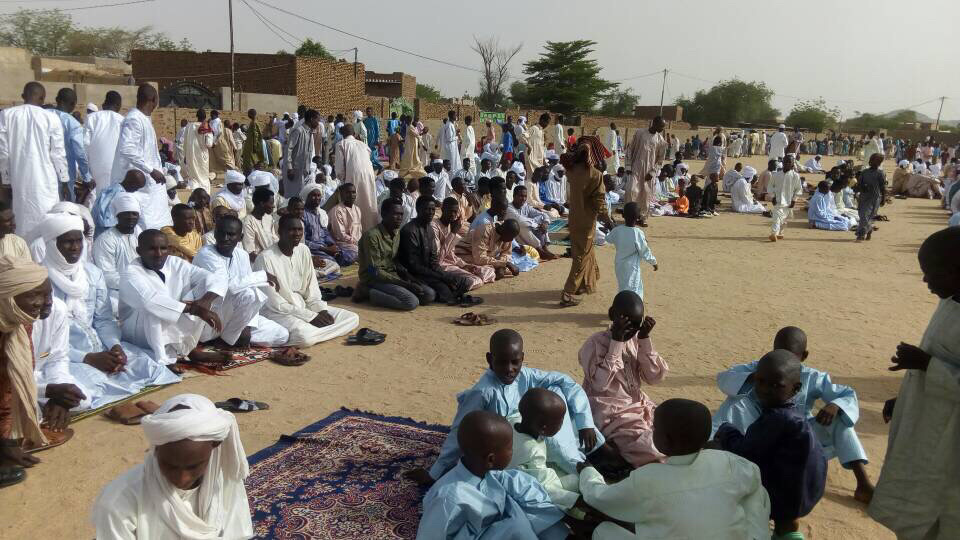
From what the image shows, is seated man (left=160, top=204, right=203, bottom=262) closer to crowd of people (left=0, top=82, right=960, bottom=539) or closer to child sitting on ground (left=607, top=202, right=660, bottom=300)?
crowd of people (left=0, top=82, right=960, bottom=539)

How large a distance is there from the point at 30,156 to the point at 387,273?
12.5ft

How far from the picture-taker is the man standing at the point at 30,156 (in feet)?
23.3

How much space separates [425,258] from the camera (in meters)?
7.90

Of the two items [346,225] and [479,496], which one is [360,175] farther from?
[479,496]

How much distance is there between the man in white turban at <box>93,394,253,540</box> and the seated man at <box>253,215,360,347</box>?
144 inches

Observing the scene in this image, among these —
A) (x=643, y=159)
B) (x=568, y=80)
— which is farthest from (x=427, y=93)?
(x=643, y=159)

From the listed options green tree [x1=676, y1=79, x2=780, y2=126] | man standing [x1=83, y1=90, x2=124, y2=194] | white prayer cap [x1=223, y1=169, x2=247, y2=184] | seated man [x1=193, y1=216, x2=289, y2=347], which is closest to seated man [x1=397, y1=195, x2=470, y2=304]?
seated man [x1=193, y1=216, x2=289, y2=347]

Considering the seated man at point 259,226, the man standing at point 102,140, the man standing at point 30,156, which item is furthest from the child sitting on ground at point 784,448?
the man standing at point 102,140

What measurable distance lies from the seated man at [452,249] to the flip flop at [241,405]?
12.1 feet

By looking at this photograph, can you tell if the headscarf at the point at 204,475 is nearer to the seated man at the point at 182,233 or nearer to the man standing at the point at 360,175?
the seated man at the point at 182,233

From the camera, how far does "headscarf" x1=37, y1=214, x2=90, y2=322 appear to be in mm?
4656

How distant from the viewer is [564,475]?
357 centimetres

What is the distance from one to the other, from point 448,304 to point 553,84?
140 ft

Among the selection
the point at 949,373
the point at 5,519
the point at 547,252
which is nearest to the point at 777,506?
the point at 949,373
